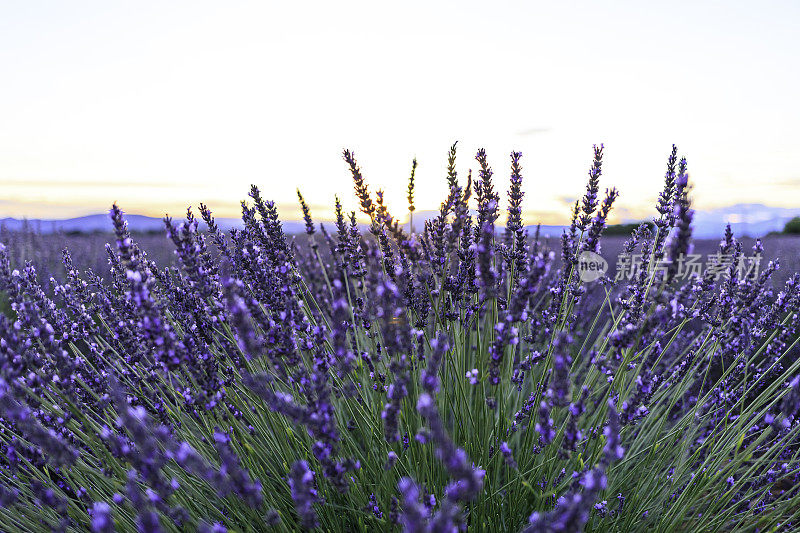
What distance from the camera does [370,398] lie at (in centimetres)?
241

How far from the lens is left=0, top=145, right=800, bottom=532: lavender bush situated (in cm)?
150

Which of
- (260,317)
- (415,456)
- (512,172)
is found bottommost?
(415,456)

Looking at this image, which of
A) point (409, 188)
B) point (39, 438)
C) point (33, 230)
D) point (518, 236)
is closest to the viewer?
point (39, 438)

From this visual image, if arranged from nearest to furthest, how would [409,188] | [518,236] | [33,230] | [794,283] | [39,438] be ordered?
[39,438]
[409,188]
[518,236]
[794,283]
[33,230]

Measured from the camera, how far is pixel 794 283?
2.84 metres

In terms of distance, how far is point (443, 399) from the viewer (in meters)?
2.48

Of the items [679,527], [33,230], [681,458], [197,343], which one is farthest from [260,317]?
[33,230]

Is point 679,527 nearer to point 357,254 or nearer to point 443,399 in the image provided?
point 443,399

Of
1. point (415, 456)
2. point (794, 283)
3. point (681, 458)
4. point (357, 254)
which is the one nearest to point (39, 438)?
point (415, 456)

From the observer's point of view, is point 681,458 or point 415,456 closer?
point 415,456

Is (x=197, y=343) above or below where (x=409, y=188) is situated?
below

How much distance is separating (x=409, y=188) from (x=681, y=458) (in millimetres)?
2159

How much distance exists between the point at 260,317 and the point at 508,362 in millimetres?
1501

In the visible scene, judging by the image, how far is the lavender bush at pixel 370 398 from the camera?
1502mm
